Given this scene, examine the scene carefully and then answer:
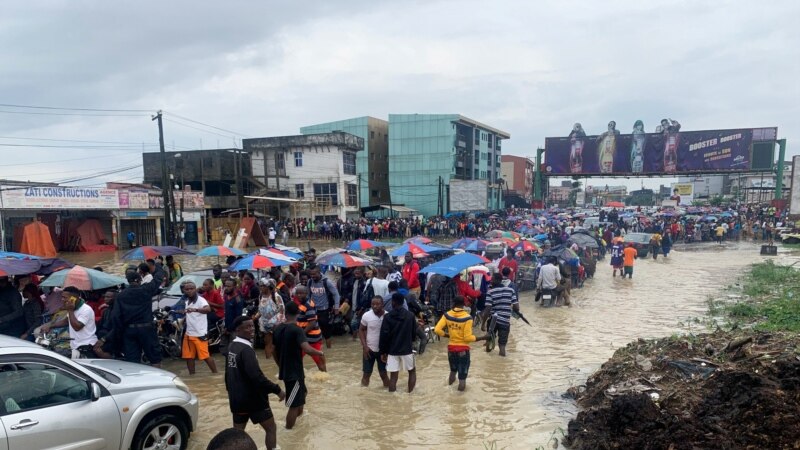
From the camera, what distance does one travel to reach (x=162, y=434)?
517cm

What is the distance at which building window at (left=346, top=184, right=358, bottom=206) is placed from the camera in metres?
44.7

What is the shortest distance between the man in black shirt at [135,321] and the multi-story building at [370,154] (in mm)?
46410

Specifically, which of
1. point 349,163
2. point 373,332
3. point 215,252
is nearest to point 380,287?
point 373,332

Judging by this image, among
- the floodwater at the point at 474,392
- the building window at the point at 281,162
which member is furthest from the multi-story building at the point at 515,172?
the floodwater at the point at 474,392

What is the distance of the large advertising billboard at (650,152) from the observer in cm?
4416

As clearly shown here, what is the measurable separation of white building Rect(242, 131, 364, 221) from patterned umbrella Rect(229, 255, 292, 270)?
3151 cm

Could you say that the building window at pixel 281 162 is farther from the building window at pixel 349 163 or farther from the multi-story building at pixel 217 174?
the building window at pixel 349 163

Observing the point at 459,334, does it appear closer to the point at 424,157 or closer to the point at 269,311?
the point at 269,311

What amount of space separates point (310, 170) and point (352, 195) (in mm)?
4522

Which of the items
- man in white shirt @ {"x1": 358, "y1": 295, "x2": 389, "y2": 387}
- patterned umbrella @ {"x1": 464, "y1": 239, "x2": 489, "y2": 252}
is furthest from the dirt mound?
patterned umbrella @ {"x1": 464, "y1": 239, "x2": 489, "y2": 252}

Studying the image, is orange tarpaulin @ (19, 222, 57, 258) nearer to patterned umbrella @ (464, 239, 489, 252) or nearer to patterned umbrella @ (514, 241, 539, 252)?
patterned umbrella @ (464, 239, 489, 252)

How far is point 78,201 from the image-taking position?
92.5 feet

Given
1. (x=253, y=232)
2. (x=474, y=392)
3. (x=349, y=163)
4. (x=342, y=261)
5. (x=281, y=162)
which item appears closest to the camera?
(x=474, y=392)

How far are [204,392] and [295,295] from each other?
2.03 meters
